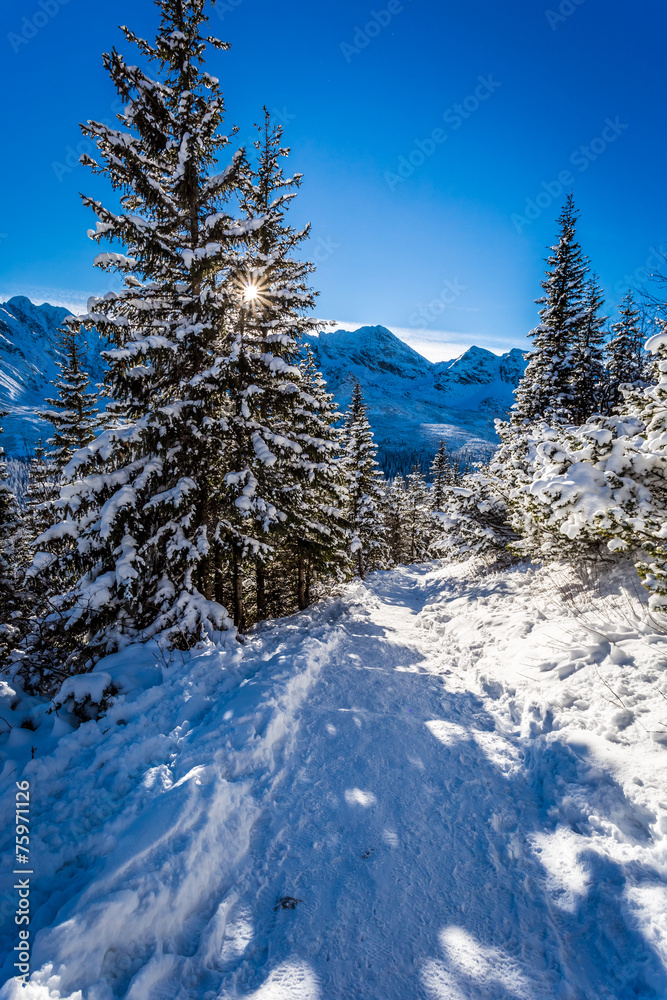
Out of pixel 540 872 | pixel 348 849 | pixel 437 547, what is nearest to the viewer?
pixel 540 872

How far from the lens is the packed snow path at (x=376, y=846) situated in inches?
102

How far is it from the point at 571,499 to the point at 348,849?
18.6 feet

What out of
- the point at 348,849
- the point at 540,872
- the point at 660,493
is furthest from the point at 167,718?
the point at 660,493

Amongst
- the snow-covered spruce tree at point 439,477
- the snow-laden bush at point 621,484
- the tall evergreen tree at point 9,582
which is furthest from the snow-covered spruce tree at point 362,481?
the snow-covered spruce tree at point 439,477

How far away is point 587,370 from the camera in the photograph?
17.2m

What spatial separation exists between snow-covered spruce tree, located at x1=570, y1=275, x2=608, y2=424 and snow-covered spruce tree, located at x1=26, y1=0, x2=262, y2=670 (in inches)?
603

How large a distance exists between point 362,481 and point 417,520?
2234 cm

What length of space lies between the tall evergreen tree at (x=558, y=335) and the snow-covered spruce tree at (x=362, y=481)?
8.77 meters

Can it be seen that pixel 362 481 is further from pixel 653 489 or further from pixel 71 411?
pixel 653 489

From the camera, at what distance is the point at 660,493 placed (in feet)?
20.2

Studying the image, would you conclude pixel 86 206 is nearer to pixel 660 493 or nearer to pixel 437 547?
pixel 660 493

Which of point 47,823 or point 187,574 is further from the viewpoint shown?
point 187,574

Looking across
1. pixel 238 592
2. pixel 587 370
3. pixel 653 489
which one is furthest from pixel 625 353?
pixel 238 592

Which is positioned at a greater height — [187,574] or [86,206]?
[86,206]
